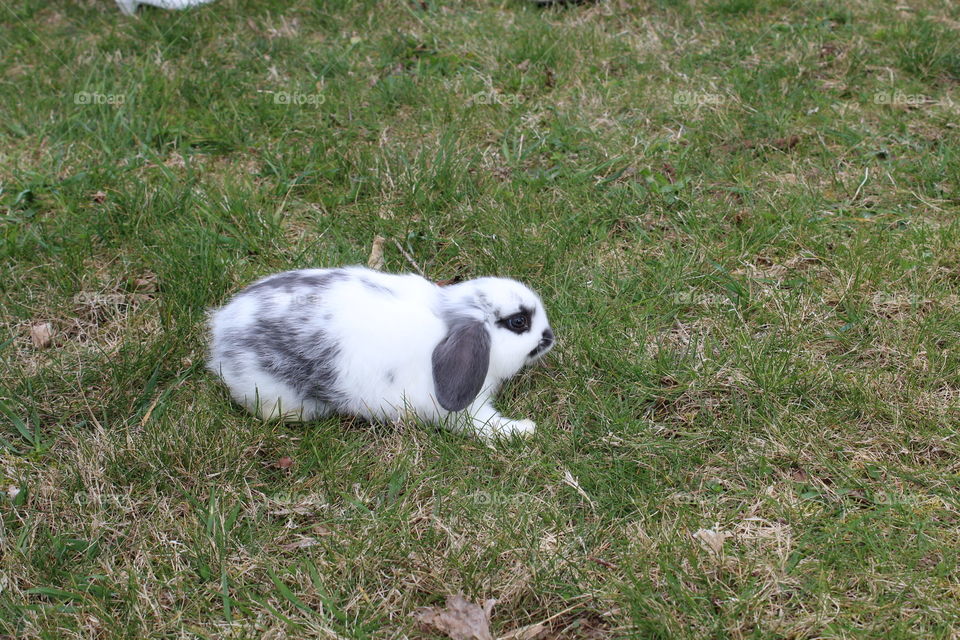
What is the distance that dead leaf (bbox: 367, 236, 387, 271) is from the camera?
13.5 feet

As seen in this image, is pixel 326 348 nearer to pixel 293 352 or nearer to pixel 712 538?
pixel 293 352

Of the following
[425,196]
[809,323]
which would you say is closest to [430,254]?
[425,196]

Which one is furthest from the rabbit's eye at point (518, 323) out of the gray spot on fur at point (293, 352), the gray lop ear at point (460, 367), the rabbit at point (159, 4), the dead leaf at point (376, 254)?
the rabbit at point (159, 4)

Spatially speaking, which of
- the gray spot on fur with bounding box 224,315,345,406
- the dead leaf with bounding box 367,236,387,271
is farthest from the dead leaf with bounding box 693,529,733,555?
the dead leaf with bounding box 367,236,387,271

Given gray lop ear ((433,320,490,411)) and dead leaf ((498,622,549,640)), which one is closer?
dead leaf ((498,622,549,640))

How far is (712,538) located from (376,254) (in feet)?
7.20

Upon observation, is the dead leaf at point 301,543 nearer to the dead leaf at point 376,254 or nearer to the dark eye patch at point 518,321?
the dark eye patch at point 518,321

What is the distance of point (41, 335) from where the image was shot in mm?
3725

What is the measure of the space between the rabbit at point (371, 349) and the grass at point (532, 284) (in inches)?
5.0

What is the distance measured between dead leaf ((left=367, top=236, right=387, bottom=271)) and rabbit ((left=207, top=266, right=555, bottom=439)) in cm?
67

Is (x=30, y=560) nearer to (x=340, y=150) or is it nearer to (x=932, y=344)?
(x=340, y=150)

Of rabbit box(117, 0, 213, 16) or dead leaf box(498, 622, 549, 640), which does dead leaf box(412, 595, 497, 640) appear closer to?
dead leaf box(498, 622, 549, 640)

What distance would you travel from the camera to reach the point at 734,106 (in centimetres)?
496

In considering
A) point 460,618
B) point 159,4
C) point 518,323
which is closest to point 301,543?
point 460,618
